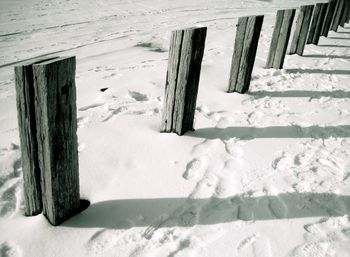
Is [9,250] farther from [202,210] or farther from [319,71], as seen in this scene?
[319,71]

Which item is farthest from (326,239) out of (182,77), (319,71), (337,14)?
(337,14)

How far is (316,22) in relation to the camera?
656 cm

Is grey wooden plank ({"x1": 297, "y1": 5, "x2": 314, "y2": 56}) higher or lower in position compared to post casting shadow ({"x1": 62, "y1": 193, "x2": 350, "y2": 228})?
Result: higher

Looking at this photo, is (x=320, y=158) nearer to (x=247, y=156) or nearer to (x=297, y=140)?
(x=297, y=140)

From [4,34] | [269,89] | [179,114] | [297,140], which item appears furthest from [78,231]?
[4,34]

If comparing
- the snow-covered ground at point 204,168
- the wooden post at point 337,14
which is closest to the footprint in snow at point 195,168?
the snow-covered ground at point 204,168

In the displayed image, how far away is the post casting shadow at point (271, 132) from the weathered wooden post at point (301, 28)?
3.08 meters

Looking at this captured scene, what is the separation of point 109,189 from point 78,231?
1.48 ft

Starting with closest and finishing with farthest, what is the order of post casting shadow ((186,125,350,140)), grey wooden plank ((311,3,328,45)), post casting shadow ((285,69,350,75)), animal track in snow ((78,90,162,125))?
1. post casting shadow ((186,125,350,140))
2. animal track in snow ((78,90,162,125))
3. post casting shadow ((285,69,350,75))
4. grey wooden plank ((311,3,328,45))

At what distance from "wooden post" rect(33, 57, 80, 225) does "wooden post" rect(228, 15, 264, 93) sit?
8.79 feet

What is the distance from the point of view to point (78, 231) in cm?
194

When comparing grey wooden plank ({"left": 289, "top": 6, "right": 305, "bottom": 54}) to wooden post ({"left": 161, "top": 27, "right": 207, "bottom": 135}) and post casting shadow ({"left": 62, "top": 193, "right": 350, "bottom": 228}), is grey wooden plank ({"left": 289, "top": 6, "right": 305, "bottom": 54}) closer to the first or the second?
wooden post ({"left": 161, "top": 27, "right": 207, "bottom": 135})

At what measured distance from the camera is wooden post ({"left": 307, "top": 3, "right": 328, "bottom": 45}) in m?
6.32

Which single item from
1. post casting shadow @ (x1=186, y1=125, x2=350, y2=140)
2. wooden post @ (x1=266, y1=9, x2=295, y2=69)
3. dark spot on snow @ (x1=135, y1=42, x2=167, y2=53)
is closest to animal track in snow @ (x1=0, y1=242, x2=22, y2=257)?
post casting shadow @ (x1=186, y1=125, x2=350, y2=140)
